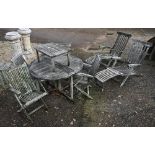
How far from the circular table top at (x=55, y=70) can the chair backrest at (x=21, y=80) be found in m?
0.26

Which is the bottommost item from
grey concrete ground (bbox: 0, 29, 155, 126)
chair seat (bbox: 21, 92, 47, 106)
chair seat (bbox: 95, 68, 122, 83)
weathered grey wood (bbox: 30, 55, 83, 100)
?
grey concrete ground (bbox: 0, 29, 155, 126)

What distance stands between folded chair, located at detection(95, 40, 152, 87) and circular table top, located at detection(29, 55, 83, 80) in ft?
2.62

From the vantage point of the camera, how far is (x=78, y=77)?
6555mm

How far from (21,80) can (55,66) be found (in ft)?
3.75

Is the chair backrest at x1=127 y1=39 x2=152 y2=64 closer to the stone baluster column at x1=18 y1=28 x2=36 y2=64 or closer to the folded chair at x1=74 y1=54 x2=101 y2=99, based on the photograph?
the folded chair at x1=74 y1=54 x2=101 y2=99

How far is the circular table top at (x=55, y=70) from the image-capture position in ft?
19.6

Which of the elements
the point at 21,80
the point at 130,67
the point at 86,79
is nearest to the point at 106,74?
the point at 86,79

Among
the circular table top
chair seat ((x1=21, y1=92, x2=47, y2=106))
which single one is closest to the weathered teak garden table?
the circular table top

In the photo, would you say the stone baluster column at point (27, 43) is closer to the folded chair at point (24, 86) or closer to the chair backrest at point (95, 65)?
the folded chair at point (24, 86)

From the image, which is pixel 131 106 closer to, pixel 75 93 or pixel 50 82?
pixel 75 93

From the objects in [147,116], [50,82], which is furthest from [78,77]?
[147,116]

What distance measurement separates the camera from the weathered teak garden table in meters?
5.97

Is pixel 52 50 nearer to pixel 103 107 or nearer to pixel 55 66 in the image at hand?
pixel 55 66

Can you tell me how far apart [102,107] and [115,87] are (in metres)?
1.14
